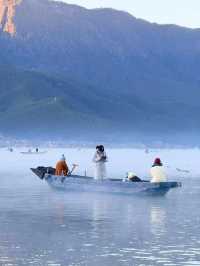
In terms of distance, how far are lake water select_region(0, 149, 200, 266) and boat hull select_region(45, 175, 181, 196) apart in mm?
807

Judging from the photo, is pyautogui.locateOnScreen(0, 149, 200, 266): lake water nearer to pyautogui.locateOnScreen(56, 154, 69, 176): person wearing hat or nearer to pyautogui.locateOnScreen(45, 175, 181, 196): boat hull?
pyautogui.locateOnScreen(45, 175, 181, 196): boat hull

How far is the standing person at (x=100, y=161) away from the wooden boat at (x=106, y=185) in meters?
0.66

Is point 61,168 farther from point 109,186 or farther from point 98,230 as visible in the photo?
point 98,230

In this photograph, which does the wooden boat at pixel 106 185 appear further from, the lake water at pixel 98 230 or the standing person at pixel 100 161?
the lake water at pixel 98 230

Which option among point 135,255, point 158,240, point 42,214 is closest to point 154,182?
point 42,214

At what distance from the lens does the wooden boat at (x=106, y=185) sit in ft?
221

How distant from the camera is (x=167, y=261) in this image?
3703 centimetres

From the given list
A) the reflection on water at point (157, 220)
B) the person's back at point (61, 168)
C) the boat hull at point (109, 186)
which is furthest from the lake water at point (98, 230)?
the person's back at point (61, 168)

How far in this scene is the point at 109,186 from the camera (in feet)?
230

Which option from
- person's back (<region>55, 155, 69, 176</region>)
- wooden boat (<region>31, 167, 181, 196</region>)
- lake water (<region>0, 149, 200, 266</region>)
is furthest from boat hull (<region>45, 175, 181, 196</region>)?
lake water (<region>0, 149, 200, 266</region>)

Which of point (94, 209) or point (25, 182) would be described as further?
point (25, 182)

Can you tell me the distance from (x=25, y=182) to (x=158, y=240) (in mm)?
47471

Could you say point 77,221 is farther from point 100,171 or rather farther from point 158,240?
point 100,171

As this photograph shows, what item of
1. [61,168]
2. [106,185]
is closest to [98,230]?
[106,185]
